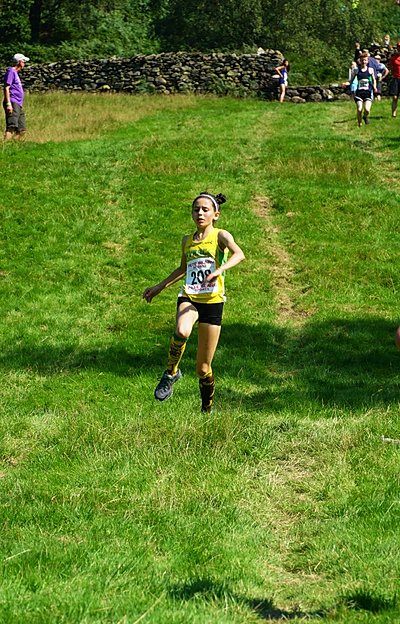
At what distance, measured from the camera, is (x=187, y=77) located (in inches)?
1506

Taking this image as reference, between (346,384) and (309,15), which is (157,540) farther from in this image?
(309,15)

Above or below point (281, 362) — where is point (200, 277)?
above

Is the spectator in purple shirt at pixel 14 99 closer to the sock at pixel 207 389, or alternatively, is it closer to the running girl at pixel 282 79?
the running girl at pixel 282 79

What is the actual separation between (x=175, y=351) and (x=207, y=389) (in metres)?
0.69

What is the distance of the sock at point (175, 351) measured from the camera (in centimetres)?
903

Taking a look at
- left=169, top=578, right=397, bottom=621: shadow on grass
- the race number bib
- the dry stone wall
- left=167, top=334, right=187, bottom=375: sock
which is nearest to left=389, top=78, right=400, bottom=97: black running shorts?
the dry stone wall

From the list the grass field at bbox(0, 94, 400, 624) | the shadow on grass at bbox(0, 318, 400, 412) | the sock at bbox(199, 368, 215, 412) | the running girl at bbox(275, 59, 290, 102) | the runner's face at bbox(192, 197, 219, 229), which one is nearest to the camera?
the grass field at bbox(0, 94, 400, 624)

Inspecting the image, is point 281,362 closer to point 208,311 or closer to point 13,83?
point 208,311

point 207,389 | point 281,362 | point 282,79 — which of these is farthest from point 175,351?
point 282,79

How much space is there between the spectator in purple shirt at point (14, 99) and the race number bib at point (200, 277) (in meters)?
16.9

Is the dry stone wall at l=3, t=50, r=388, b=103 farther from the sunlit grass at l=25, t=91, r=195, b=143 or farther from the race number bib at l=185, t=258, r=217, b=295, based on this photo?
the race number bib at l=185, t=258, r=217, b=295

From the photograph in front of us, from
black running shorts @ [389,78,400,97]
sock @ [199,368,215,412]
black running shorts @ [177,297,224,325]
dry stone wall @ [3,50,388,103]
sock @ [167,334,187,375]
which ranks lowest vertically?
dry stone wall @ [3,50,388,103]

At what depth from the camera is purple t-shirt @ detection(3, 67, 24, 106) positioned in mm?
24312

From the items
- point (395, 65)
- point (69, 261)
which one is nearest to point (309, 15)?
point (395, 65)
